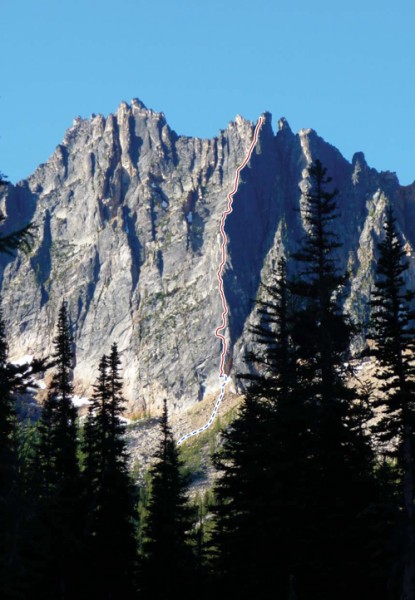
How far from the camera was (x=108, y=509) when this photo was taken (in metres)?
59.5

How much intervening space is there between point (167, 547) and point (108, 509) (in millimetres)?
4698

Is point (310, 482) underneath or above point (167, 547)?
underneath

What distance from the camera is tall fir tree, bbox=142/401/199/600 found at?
192 ft

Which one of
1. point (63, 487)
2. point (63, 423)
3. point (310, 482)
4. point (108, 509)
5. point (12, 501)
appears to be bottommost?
point (12, 501)

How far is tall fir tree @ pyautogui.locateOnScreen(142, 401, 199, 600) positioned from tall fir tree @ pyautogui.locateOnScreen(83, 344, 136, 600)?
140cm

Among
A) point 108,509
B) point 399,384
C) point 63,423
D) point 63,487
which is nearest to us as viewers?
point 399,384

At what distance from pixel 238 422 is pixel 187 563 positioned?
40.5 feet

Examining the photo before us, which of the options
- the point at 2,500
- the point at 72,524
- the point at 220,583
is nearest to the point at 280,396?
the point at 220,583

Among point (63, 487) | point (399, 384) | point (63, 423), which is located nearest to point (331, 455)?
point (399, 384)

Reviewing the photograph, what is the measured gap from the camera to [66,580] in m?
54.0

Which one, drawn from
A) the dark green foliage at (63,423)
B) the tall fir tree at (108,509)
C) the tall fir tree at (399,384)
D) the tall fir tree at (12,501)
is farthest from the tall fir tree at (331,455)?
the tall fir tree at (108,509)

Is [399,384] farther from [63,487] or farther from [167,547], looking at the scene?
[167,547]

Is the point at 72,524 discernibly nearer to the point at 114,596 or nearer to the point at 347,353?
the point at 114,596

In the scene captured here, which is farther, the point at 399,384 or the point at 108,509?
the point at 108,509
